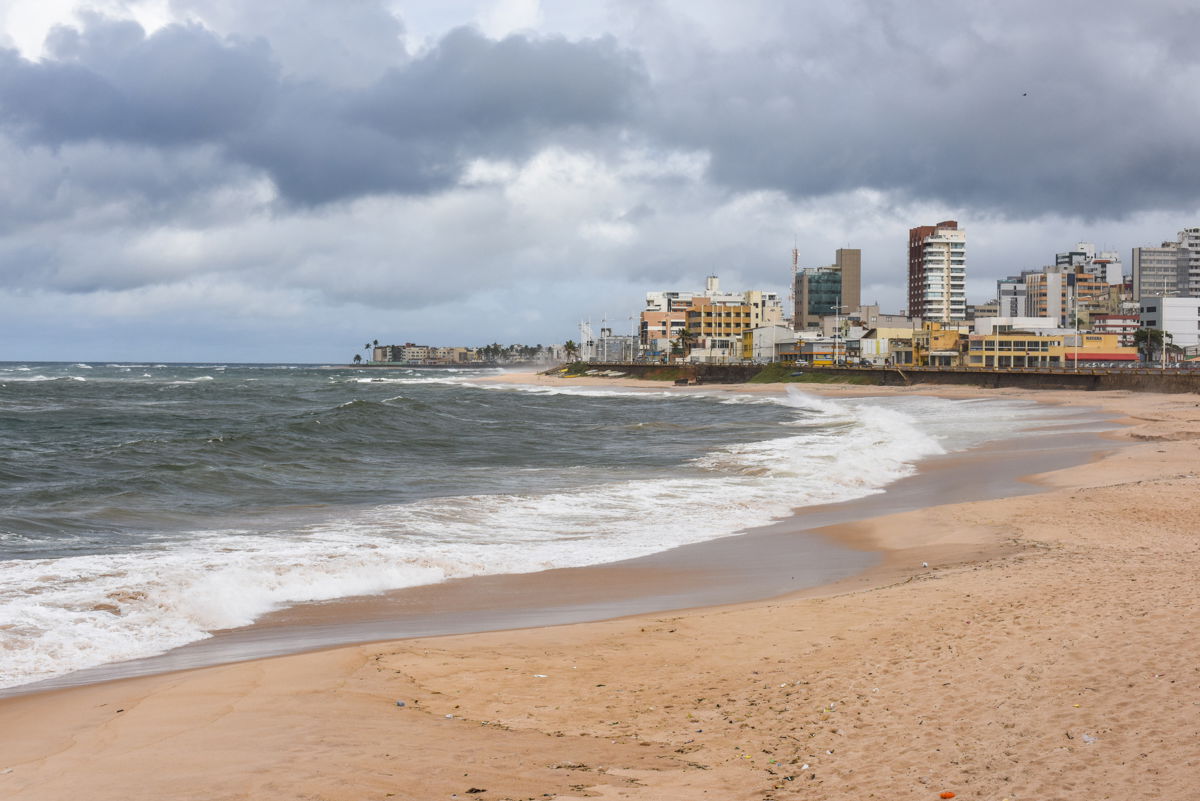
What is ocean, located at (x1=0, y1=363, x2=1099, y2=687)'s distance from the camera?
12039 millimetres

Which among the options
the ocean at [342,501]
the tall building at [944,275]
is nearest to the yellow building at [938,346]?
the tall building at [944,275]

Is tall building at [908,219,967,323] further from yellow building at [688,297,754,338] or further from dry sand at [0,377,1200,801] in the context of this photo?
dry sand at [0,377,1200,801]

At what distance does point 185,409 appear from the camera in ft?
208

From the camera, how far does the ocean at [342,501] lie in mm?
12039

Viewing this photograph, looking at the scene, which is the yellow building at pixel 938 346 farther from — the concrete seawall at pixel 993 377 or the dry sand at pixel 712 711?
the dry sand at pixel 712 711

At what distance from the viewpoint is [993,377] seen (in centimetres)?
9269

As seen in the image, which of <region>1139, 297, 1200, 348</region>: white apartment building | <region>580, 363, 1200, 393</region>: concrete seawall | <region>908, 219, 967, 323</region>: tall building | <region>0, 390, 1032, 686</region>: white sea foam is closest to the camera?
<region>0, 390, 1032, 686</region>: white sea foam

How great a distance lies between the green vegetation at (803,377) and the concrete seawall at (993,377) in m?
0.14

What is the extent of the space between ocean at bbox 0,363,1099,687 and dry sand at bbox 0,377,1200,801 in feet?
9.48

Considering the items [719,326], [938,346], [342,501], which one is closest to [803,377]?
[938,346]

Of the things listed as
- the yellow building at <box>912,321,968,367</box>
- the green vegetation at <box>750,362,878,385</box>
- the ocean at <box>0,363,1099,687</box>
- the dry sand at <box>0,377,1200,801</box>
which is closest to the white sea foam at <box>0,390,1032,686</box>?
the ocean at <box>0,363,1099,687</box>

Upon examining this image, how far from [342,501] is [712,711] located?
1638cm

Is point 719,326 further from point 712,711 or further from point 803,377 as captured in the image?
point 712,711

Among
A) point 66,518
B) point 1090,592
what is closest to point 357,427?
point 66,518
